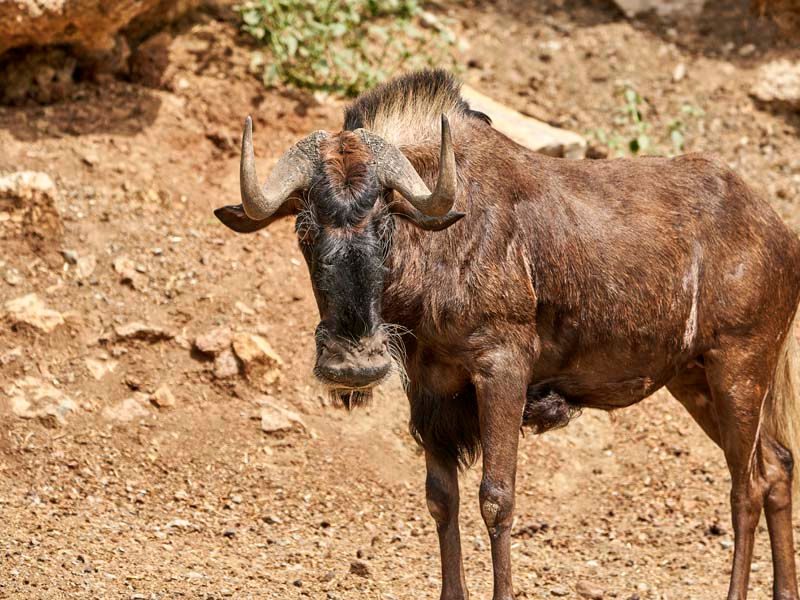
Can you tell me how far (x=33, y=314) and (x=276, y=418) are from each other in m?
2.15

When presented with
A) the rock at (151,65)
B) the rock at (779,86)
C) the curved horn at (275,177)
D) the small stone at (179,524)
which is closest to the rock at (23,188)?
the rock at (151,65)

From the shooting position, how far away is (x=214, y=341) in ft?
33.8

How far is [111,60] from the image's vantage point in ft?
40.3

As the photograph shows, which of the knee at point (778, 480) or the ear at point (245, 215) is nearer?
the ear at point (245, 215)

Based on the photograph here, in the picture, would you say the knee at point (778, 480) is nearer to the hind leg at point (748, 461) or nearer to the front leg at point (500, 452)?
the hind leg at point (748, 461)

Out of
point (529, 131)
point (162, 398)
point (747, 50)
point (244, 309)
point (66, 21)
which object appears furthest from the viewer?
point (747, 50)

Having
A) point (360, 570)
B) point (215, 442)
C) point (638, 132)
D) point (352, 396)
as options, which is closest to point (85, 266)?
point (215, 442)

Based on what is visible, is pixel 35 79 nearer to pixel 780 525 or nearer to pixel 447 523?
pixel 447 523

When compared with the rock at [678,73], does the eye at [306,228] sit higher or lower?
higher

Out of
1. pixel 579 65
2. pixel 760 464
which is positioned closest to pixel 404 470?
pixel 760 464

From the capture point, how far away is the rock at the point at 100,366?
9.93 meters

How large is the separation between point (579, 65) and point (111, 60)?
218 inches

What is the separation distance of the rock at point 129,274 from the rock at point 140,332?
1.56ft

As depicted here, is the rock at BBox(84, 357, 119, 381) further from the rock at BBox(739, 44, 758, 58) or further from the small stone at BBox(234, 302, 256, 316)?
the rock at BBox(739, 44, 758, 58)
